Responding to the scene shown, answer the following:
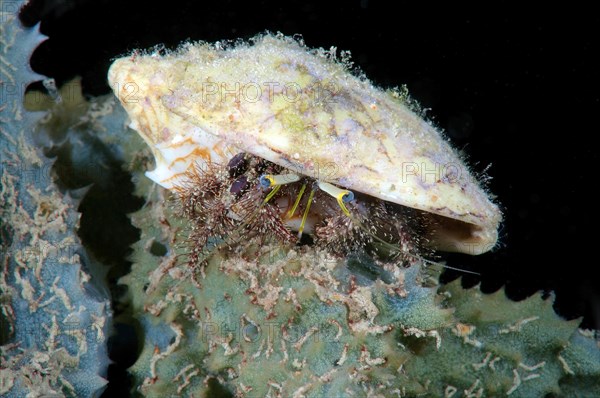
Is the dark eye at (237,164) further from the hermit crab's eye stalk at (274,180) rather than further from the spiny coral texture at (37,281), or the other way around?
the spiny coral texture at (37,281)

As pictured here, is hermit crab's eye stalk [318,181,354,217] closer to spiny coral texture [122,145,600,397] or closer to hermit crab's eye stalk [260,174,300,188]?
hermit crab's eye stalk [260,174,300,188]

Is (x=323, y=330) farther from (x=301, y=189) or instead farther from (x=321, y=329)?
(x=301, y=189)

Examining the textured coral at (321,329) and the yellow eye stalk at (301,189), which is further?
the yellow eye stalk at (301,189)

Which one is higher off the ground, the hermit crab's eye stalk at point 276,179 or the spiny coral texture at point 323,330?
the hermit crab's eye stalk at point 276,179

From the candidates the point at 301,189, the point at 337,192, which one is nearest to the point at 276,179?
the point at 301,189

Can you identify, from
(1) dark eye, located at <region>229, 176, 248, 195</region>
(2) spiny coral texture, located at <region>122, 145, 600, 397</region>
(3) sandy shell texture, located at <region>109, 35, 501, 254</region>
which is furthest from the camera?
(1) dark eye, located at <region>229, 176, 248, 195</region>

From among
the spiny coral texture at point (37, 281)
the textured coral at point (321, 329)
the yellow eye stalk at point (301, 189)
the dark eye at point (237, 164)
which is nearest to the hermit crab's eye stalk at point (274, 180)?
the yellow eye stalk at point (301, 189)

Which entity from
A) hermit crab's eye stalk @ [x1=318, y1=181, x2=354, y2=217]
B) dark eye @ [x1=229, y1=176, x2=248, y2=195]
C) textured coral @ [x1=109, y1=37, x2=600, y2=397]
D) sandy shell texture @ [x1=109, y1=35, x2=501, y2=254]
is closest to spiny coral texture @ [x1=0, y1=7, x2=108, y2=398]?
textured coral @ [x1=109, y1=37, x2=600, y2=397]

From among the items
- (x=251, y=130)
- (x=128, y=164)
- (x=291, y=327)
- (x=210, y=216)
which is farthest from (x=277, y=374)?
(x=128, y=164)
